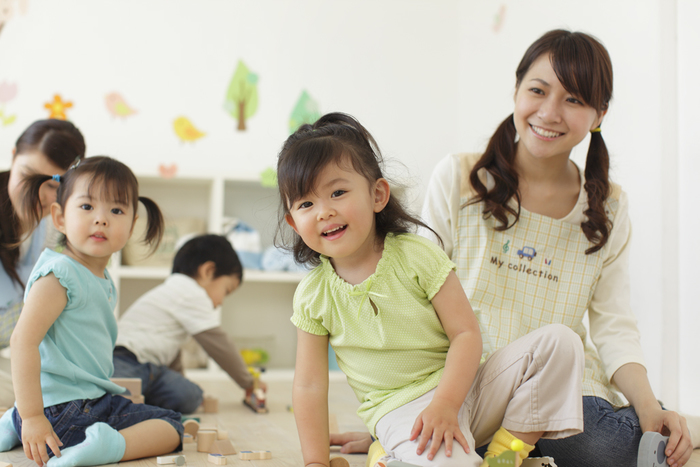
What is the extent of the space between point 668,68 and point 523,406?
124 cm

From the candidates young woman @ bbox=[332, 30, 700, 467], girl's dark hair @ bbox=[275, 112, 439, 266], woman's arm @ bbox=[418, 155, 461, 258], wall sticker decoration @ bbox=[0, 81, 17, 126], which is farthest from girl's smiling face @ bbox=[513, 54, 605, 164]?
wall sticker decoration @ bbox=[0, 81, 17, 126]

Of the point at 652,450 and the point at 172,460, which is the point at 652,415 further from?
the point at 172,460

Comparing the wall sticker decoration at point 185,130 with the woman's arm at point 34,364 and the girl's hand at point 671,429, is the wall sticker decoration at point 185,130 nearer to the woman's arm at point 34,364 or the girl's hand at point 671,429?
the woman's arm at point 34,364

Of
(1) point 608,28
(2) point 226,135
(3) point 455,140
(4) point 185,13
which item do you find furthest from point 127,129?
(1) point 608,28

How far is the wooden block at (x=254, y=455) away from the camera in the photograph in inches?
45.0

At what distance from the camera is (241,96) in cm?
295

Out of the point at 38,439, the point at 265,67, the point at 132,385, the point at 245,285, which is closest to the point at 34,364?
the point at 38,439

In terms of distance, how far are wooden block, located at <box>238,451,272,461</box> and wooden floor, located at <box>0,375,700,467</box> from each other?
0.01m

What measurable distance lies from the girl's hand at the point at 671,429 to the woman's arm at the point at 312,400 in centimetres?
53

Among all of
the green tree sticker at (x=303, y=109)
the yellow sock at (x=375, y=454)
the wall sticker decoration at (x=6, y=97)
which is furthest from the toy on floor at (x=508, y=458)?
the wall sticker decoration at (x=6, y=97)

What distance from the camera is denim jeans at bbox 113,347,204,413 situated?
5.51ft

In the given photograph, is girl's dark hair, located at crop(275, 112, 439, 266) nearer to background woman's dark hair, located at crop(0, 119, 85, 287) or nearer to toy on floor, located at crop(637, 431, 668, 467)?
toy on floor, located at crop(637, 431, 668, 467)

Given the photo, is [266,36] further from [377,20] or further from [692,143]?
[692,143]

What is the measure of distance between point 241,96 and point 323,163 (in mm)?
2171
